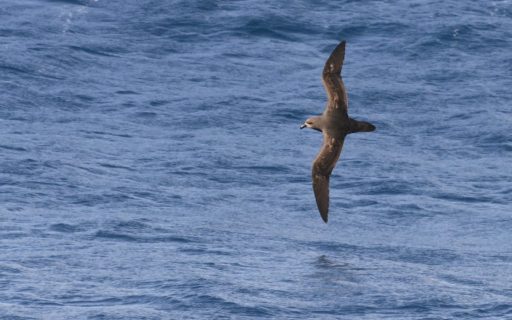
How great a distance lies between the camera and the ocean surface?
109 ft

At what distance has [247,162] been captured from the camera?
44812mm

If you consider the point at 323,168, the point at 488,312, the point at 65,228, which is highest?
the point at 323,168

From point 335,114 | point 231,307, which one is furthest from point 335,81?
point 231,307

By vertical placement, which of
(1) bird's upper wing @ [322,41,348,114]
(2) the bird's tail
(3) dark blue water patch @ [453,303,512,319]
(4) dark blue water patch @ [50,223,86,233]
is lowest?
(4) dark blue water patch @ [50,223,86,233]

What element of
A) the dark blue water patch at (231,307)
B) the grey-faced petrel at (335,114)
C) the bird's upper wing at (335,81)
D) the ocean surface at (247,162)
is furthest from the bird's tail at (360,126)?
the dark blue water patch at (231,307)

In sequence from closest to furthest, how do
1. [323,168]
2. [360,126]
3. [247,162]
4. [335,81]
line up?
[360,126] → [335,81] → [323,168] → [247,162]

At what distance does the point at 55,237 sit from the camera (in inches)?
1463

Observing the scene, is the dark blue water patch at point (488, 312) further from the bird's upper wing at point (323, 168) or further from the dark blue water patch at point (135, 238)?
the dark blue water patch at point (135, 238)

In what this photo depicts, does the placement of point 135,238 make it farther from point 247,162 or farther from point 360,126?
point 360,126

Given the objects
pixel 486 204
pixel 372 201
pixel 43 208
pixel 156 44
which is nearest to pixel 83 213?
pixel 43 208

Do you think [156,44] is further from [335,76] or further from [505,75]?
[335,76]

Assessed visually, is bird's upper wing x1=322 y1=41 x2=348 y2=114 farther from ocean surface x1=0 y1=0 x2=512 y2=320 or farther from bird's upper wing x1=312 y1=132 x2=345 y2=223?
ocean surface x1=0 y1=0 x2=512 y2=320

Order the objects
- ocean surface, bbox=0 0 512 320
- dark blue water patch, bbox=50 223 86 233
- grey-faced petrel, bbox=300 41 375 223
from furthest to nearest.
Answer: dark blue water patch, bbox=50 223 86 233 → ocean surface, bbox=0 0 512 320 → grey-faced petrel, bbox=300 41 375 223

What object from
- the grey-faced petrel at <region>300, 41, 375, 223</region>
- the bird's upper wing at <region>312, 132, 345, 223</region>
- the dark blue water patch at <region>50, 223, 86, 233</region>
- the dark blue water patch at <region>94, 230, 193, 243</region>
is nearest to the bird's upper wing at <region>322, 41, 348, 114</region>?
the grey-faced petrel at <region>300, 41, 375, 223</region>
